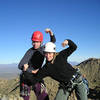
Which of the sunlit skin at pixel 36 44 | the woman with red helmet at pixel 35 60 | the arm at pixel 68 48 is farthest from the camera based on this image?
the sunlit skin at pixel 36 44

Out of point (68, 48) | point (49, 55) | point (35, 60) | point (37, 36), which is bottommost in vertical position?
point (35, 60)

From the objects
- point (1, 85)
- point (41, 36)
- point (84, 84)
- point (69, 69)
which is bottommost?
point (1, 85)

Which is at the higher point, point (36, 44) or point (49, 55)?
point (36, 44)

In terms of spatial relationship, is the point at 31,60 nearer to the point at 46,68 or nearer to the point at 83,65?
the point at 46,68

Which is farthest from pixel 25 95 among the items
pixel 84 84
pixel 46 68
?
pixel 84 84

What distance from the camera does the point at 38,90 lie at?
921 centimetres

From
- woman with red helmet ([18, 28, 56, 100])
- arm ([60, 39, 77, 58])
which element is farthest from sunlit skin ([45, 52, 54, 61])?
woman with red helmet ([18, 28, 56, 100])

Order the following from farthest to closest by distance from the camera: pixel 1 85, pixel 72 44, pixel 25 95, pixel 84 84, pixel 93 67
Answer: pixel 93 67 → pixel 1 85 → pixel 25 95 → pixel 84 84 → pixel 72 44

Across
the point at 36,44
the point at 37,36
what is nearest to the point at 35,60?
the point at 36,44

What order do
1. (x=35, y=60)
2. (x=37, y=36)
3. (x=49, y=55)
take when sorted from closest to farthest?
1. (x=49, y=55)
2. (x=37, y=36)
3. (x=35, y=60)

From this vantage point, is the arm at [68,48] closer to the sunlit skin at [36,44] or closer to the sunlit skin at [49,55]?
the sunlit skin at [49,55]

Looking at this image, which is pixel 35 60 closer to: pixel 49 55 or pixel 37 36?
pixel 37 36

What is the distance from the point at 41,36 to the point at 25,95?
8.72ft

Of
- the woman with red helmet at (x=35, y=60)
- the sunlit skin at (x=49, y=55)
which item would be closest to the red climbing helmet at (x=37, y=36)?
the woman with red helmet at (x=35, y=60)
